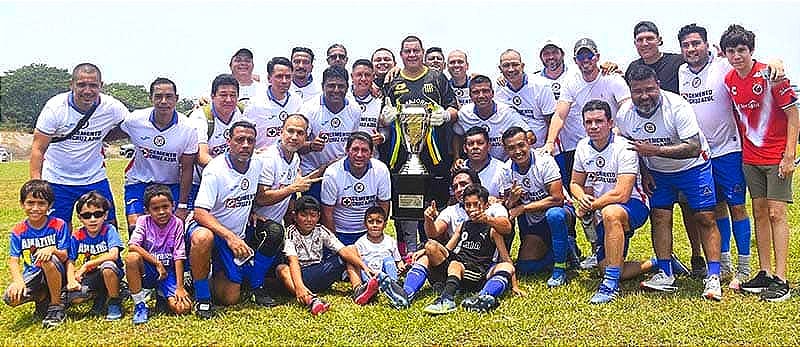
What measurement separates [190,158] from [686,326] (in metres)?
4.56

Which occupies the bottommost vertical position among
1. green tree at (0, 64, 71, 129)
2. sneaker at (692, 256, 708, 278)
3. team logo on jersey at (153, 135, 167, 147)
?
sneaker at (692, 256, 708, 278)

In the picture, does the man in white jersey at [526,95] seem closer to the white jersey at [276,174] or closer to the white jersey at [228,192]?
the white jersey at [276,174]

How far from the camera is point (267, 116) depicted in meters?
6.92

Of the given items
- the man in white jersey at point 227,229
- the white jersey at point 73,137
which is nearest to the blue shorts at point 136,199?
the white jersey at point 73,137

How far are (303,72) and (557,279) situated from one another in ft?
11.7

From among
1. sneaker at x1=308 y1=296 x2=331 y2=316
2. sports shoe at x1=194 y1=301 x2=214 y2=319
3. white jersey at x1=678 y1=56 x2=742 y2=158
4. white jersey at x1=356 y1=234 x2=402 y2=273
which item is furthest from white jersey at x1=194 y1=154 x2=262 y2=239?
white jersey at x1=678 y1=56 x2=742 y2=158

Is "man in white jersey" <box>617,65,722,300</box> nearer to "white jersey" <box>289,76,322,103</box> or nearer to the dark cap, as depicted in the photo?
the dark cap

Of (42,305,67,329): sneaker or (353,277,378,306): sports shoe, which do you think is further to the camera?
(353,277,378,306): sports shoe

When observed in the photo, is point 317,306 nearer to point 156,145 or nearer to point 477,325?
point 477,325

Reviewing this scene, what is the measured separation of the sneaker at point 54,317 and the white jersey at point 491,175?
3.84 meters

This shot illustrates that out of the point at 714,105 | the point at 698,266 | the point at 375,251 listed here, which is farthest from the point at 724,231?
the point at 375,251

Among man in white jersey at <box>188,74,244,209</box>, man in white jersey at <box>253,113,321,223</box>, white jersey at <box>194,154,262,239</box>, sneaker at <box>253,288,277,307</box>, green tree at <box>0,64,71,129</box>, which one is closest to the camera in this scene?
white jersey at <box>194,154,262,239</box>

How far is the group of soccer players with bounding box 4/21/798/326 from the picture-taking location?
561 centimetres

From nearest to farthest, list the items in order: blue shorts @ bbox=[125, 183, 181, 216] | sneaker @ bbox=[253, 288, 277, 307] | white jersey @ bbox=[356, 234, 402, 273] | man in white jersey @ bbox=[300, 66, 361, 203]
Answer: sneaker @ bbox=[253, 288, 277, 307] < white jersey @ bbox=[356, 234, 402, 273] < blue shorts @ bbox=[125, 183, 181, 216] < man in white jersey @ bbox=[300, 66, 361, 203]
